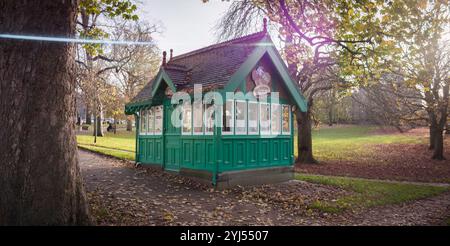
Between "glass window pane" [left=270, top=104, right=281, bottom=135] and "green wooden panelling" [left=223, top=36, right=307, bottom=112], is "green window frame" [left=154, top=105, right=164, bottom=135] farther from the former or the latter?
"glass window pane" [left=270, top=104, right=281, bottom=135]

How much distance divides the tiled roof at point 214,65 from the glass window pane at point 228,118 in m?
1.00

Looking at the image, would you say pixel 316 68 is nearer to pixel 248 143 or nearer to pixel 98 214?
pixel 248 143

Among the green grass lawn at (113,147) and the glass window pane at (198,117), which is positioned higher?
the glass window pane at (198,117)

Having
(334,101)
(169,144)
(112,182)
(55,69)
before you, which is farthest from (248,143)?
(334,101)

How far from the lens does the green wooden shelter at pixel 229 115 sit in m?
12.2

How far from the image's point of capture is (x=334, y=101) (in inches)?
1003

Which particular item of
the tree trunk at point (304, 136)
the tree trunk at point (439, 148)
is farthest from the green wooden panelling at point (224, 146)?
the tree trunk at point (439, 148)

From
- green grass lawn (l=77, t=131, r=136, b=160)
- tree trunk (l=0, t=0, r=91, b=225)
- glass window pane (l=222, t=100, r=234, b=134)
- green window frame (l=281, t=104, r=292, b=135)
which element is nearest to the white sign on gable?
glass window pane (l=222, t=100, r=234, b=134)

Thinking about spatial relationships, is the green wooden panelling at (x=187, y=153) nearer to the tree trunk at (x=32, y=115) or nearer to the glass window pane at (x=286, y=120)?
the glass window pane at (x=286, y=120)

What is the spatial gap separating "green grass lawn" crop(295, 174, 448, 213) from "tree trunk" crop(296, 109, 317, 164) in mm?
6441

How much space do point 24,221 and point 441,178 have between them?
1909cm

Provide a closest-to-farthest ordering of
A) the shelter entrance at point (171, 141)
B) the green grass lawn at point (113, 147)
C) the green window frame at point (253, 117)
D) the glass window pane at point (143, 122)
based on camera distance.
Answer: the green window frame at point (253, 117) → the shelter entrance at point (171, 141) → the glass window pane at point (143, 122) → the green grass lawn at point (113, 147)

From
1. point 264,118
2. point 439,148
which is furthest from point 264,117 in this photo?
point 439,148

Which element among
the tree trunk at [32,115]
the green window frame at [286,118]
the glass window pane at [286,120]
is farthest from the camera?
the glass window pane at [286,120]
